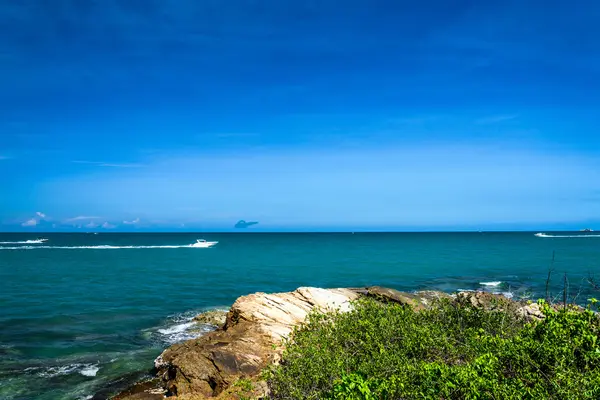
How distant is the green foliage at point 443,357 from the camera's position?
952cm

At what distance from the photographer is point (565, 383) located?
9578 millimetres

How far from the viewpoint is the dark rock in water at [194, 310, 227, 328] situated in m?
31.1

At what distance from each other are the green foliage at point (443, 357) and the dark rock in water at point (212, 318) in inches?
541

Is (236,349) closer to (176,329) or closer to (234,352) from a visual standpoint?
(234,352)

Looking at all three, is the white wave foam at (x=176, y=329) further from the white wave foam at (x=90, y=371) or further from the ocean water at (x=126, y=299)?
the white wave foam at (x=90, y=371)

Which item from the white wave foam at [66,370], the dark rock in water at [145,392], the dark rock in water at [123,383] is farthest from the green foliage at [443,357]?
the white wave foam at [66,370]

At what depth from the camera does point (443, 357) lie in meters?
13.7

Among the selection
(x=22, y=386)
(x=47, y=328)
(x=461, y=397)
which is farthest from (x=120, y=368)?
(x=461, y=397)

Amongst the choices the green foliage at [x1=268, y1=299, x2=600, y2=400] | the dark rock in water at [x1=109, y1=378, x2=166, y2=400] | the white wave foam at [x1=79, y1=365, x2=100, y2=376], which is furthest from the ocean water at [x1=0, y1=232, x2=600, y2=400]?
the green foliage at [x1=268, y1=299, x2=600, y2=400]

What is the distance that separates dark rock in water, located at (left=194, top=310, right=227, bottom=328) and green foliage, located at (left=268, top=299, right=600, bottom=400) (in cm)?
1373

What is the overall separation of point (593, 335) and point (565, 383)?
2557 mm

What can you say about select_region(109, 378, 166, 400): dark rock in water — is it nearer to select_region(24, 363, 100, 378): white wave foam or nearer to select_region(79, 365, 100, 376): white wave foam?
select_region(79, 365, 100, 376): white wave foam

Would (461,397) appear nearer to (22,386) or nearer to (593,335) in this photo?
(593,335)

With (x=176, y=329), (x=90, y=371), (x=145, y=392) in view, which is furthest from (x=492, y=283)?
(x=90, y=371)
